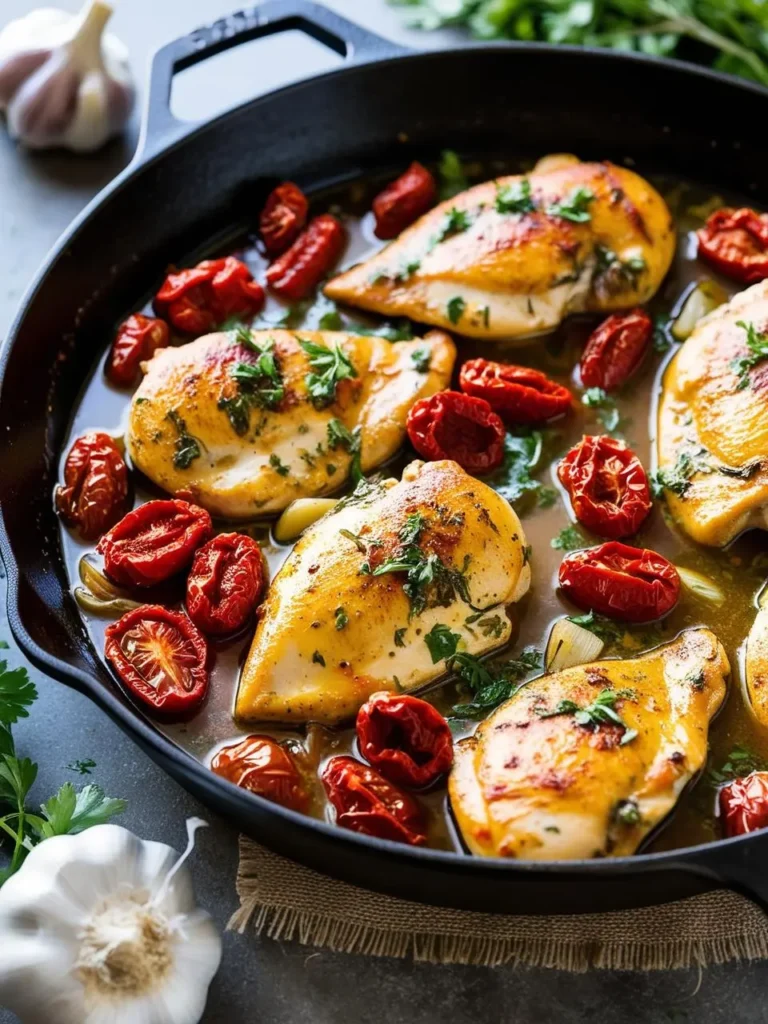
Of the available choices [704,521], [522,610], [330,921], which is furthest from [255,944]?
[704,521]

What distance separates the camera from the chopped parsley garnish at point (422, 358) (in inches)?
155

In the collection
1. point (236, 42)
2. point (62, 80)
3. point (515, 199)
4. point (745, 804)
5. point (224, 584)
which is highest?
point (236, 42)

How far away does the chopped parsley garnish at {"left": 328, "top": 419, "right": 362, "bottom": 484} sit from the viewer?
12.3ft

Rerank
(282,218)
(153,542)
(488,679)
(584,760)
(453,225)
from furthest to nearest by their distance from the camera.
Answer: (282,218), (453,225), (153,542), (488,679), (584,760)

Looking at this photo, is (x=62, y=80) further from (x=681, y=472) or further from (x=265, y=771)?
(x=265, y=771)

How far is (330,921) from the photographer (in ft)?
10.3

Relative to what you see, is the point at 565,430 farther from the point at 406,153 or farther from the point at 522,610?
the point at 406,153

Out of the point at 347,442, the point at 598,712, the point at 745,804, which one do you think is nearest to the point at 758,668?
the point at 745,804

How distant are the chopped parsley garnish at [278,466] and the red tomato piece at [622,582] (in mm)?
865

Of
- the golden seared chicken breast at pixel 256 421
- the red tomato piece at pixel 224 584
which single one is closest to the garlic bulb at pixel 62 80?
the golden seared chicken breast at pixel 256 421

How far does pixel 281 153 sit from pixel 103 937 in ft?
9.23

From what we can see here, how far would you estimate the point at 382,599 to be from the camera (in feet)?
10.8

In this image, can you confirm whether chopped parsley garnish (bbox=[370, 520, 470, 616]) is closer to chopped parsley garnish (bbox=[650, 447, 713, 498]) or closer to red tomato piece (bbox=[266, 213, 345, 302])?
chopped parsley garnish (bbox=[650, 447, 713, 498])

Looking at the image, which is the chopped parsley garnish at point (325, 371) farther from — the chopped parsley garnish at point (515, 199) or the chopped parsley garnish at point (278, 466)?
the chopped parsley garnish at point (515, 199)
